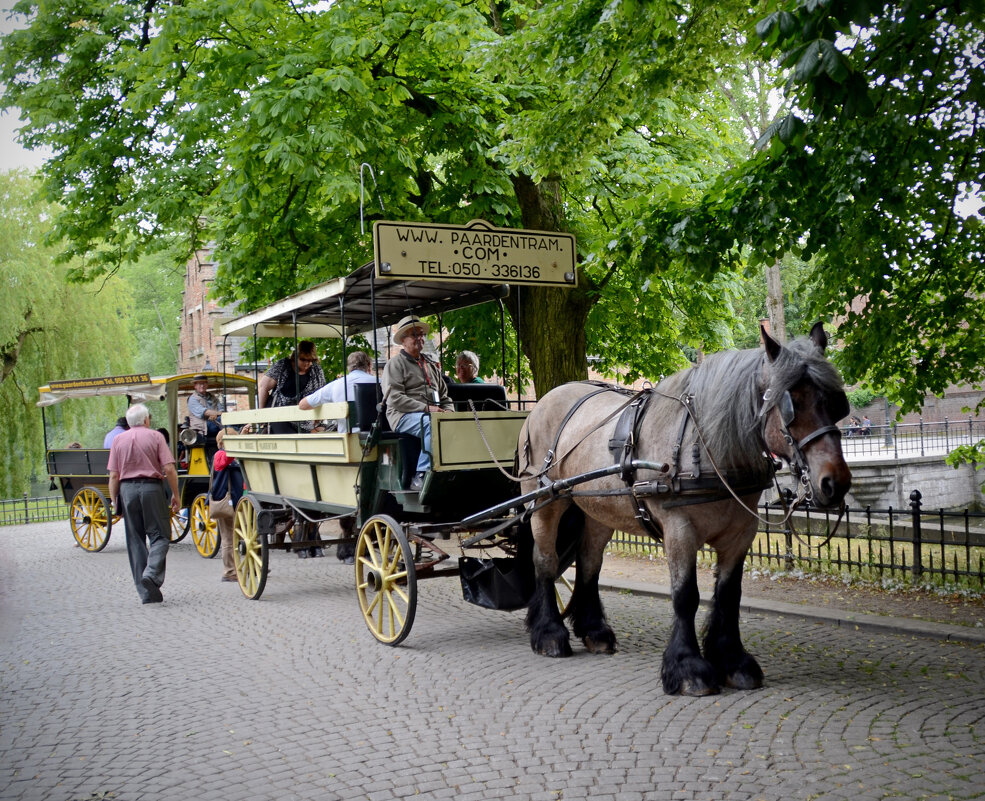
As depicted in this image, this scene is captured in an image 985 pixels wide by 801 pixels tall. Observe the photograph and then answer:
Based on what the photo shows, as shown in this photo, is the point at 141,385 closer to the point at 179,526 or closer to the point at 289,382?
the point at 179,526

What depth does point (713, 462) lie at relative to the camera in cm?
551

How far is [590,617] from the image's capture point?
23.0ft

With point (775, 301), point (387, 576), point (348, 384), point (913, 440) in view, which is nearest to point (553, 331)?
point (348, 384)

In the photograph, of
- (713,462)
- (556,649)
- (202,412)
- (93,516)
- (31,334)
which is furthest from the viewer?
(31,334)

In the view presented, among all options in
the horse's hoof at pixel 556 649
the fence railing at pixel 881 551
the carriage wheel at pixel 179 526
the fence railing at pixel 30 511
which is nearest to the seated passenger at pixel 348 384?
the horse's hoof at pixel 556 649

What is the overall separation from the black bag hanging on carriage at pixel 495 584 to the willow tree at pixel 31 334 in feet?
71.8

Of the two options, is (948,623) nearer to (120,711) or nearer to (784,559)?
(784,559)

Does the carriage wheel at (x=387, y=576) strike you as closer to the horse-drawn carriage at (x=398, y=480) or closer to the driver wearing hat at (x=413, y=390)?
the horse-drawn carriage at (x=398, y=480)

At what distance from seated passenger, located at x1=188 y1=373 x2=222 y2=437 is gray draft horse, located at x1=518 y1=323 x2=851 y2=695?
362 inches

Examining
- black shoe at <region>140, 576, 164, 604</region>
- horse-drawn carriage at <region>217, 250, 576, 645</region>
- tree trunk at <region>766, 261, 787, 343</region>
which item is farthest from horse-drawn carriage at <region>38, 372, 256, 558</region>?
tree trunk at <region>766, 261, 787, 343</region>

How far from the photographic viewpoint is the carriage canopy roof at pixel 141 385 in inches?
622

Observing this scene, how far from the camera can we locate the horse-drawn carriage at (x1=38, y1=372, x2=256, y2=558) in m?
14.4

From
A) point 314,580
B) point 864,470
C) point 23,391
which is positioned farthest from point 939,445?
point 23,391

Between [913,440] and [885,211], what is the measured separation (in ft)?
98.8
